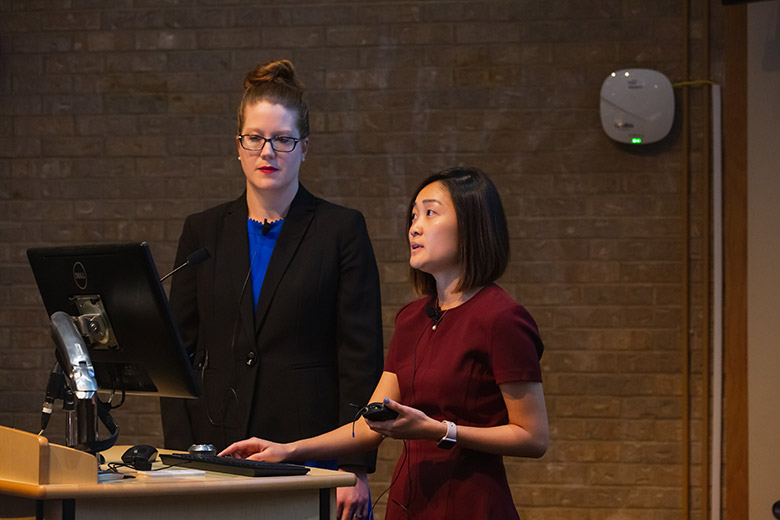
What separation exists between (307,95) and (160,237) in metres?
0.87

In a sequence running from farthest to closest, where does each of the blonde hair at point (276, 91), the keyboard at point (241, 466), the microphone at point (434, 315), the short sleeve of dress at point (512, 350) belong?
the blonde hair at point (276, 91) < the microphone at point (434, 315) < the short sleeve of dress at point (512, 350) < the keyboard at point (241, 466)

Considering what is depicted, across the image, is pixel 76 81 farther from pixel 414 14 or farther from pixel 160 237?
pixel 414 14

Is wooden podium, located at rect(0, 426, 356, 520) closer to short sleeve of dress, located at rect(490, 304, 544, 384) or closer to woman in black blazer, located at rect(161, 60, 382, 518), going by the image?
short sleeve of dress, located at rect(490, 304, 544, 384)

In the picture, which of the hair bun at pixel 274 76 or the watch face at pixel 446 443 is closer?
the watch face at pixel 446 443

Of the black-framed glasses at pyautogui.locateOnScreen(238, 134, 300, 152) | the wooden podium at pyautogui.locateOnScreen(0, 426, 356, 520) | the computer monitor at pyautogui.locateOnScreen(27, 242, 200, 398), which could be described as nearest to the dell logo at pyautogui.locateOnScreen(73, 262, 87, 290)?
the computer monitor at pyautogui.locateOnScreen(27, 242, 200, 398)

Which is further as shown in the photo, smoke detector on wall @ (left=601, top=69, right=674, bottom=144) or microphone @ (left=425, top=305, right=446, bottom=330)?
smoke detector on wall @ (left=601, top=69, right=674, bottom=144)

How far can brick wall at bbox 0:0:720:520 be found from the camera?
156 inches

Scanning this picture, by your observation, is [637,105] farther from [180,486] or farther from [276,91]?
[180,486]

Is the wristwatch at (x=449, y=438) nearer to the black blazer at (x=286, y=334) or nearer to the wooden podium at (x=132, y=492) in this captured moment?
the wooden podium at (x=132, y=492)

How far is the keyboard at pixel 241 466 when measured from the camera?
1709mm

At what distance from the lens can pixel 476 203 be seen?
2.00 meters

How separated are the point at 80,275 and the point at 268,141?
0.60m

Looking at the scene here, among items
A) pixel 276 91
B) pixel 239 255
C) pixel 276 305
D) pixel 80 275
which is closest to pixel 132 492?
pixel 80 275

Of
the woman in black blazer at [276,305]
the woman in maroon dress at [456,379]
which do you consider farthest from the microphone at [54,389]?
the woman in black blazer at [276,305]
